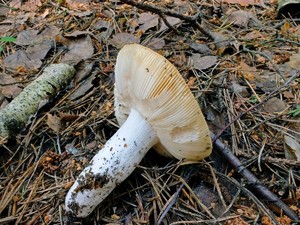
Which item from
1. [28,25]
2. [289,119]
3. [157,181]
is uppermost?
[28,25]

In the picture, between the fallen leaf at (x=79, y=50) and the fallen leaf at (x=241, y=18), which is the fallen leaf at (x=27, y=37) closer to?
the fallen leaf at (x=79, y=50)

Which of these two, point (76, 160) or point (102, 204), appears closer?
point (102, 204)

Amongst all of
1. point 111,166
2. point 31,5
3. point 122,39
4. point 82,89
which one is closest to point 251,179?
point 111,166

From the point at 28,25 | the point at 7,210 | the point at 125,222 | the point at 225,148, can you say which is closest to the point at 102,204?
the point at 125,222

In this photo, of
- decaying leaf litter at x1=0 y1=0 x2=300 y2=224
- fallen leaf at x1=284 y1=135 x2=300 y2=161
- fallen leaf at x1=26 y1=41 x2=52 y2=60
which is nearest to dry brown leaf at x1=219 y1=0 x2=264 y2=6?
decaying leaf litter at x1=0 y1=0 x2=300 y2=224

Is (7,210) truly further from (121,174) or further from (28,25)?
(28,25)

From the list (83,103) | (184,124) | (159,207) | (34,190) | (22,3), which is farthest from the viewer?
(22,3)

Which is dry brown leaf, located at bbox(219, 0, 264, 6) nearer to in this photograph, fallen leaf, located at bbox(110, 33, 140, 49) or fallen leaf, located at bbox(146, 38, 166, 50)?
fallen leaf, located at bbox(146, 38, 166, 50)

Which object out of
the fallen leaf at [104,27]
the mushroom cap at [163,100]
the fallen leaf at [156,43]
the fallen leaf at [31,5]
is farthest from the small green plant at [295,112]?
the fallen leaf at [31,5]
